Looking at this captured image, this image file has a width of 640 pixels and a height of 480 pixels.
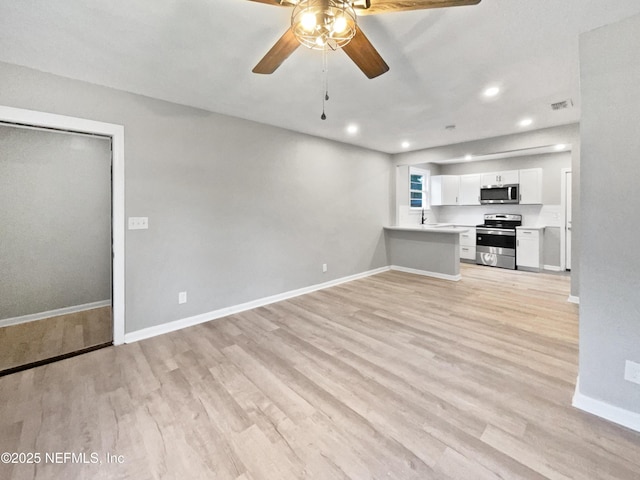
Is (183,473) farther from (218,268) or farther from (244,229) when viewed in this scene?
(244,229)

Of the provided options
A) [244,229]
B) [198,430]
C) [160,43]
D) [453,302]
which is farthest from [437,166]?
[198,430]

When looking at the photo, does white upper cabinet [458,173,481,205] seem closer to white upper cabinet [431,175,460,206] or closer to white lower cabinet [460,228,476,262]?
white upper cabinet [431,175,460,206]

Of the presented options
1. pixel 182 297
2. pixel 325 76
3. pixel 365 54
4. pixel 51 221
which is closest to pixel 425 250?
pixel 325 76

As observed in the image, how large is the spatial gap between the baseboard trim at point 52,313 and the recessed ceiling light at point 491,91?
5.49 m

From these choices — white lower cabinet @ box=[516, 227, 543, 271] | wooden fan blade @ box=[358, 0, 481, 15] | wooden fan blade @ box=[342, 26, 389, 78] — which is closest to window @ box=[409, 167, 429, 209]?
white lower cabinet @ box=[516, 227, 543, 271]

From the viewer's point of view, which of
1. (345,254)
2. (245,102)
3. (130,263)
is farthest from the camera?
(345,254)

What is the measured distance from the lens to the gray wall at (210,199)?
275cm

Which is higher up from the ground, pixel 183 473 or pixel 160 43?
pixel 160 43

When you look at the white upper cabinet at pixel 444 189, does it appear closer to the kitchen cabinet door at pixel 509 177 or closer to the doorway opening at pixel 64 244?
the kitchen cabinet door at pixel 509 177

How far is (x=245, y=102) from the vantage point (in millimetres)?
3049

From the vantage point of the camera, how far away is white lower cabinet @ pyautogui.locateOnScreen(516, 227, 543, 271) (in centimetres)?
572

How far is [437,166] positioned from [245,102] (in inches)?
236

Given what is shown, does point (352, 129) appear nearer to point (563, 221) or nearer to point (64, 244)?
point (64, 244)

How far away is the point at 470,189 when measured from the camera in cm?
679
